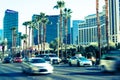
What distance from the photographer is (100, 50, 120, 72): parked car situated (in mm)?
25419

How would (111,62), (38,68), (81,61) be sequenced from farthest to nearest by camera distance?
(81,61) < (38,68) < (111,62)

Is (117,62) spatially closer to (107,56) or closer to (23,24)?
(107,56)

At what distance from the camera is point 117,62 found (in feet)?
81.6

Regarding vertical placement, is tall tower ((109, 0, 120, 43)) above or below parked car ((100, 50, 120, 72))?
above

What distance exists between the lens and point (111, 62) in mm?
27859

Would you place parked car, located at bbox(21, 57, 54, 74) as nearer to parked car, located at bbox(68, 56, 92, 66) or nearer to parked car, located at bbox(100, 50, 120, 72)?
parked car, located at bbox(100, 50, 120, 72)

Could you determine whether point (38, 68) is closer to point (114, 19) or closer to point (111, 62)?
point (111, 62)

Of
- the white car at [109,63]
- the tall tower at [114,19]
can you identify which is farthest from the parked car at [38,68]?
the tall tower at [114,19]

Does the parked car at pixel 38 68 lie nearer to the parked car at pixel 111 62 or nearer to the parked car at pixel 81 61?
the parked car at pixel 111 62

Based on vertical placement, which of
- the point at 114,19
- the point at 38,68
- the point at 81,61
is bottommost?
the point at 38,68

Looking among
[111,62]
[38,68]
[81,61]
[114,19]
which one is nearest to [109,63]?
[111,62]

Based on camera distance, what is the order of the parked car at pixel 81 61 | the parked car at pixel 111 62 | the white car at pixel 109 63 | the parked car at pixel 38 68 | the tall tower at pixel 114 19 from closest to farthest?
the parked car at pixel 111 62, the white car at pixel 109 63, the parked car at pixel 38 68, the parked car at pixel 81 61, the tall tower at pixel 114 19

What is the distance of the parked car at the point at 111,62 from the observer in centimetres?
2542

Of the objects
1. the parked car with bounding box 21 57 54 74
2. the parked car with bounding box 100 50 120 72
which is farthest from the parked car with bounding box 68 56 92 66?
the parked car with bounding box 21 57 54 74
